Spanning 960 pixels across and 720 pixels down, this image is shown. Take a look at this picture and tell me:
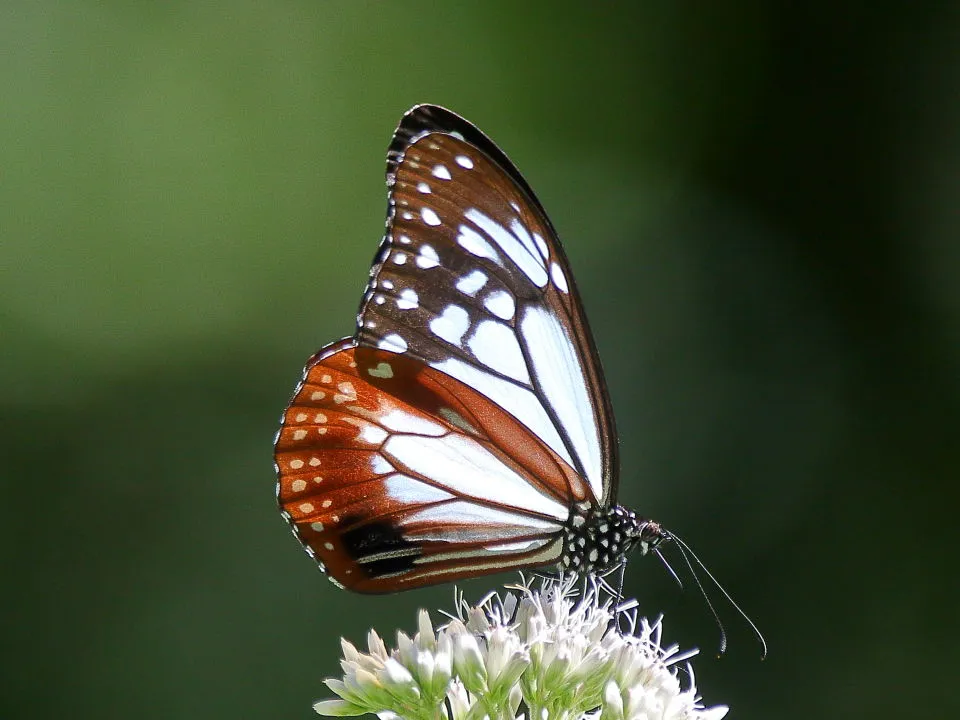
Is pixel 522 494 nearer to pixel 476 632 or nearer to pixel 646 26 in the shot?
pixel 476 632

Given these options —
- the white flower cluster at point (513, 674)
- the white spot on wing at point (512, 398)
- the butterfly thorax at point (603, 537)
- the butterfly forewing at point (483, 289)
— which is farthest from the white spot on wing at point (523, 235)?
the white flower cluster at point (513, 674)

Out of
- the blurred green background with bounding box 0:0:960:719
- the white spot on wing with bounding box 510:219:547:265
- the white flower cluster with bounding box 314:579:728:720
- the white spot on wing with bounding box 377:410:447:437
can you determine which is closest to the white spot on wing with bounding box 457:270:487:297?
the white spot on wing with bounding box 510:219:547:265

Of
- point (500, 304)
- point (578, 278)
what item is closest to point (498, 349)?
point (500, 304)

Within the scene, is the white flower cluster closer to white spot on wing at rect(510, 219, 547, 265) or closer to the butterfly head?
the butterfly head

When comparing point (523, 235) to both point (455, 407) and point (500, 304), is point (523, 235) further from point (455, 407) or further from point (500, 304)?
point (455, 407)

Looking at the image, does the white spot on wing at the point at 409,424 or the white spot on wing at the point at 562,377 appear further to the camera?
the white spot on wing at the point at 409,424

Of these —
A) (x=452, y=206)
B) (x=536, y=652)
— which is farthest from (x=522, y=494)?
(x=452, y=206)

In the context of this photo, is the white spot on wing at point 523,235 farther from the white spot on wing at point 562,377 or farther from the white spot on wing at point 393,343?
the white spot on wing at point 393,343
